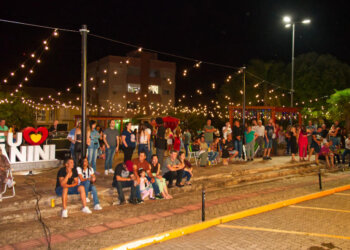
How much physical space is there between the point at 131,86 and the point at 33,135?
2861cm

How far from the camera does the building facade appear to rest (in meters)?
36.6

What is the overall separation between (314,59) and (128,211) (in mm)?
27207

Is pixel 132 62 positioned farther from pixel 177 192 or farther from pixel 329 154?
pixel 177 192

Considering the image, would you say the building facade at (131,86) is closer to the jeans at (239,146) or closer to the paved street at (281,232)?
the jeans at (239,146)

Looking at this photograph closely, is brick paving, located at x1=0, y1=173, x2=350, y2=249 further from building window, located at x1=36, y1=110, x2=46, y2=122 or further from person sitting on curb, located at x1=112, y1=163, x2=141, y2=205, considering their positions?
building window, located at x1=36, y1=110, x2=46, y2=122

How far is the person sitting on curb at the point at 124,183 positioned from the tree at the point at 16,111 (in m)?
23.9

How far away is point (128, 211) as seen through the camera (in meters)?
7.00

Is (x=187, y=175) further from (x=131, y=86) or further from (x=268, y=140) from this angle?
(x=131, y=86)

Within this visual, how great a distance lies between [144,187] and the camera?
7879 millimetres

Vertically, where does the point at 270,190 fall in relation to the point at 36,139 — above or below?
below

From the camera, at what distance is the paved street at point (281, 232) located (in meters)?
5.17

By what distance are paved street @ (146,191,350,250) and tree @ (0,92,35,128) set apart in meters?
26.6

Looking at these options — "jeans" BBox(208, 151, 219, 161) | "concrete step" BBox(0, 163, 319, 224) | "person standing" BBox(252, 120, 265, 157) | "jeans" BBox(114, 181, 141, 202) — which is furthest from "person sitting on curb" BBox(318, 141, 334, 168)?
"jeans" BBox(114, 181, 141, 202)

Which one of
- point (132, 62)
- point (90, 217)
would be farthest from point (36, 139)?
point (132, 62)
